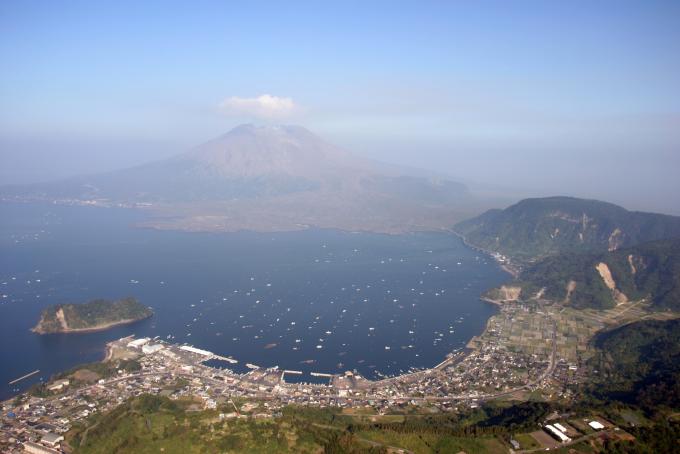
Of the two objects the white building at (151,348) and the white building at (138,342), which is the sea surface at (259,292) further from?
the white building at (151,348)

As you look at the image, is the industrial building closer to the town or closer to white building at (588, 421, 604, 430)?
the town

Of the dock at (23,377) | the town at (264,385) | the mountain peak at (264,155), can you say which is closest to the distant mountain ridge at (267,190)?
the mountain peak at (264,155)

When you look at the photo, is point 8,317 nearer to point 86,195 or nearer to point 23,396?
point 23,396

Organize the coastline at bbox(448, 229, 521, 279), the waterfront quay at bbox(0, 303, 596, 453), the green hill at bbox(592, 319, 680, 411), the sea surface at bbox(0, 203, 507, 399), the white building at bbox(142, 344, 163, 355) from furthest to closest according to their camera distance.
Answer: the coastline at bbox(448, 229, 521, 279), the sea surface at bbox(0, 203, 507, 399), the white building at bbox(142, 344, 163, 355), the green hill at bbox(592, 319, 680, 411), the waterfront quay at bbox(0, 303, 596, 453)

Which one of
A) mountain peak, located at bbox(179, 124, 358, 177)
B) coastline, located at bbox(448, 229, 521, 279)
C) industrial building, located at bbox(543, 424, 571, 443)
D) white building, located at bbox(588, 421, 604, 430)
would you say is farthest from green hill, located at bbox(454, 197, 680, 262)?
mountain peak, located at bbox(179, 124, 358, 177)

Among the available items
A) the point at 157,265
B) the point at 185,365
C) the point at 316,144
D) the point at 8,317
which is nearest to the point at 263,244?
the point at 157,265

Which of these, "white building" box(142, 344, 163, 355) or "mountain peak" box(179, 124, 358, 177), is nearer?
"white building" box(142, 344, 163, 355)
